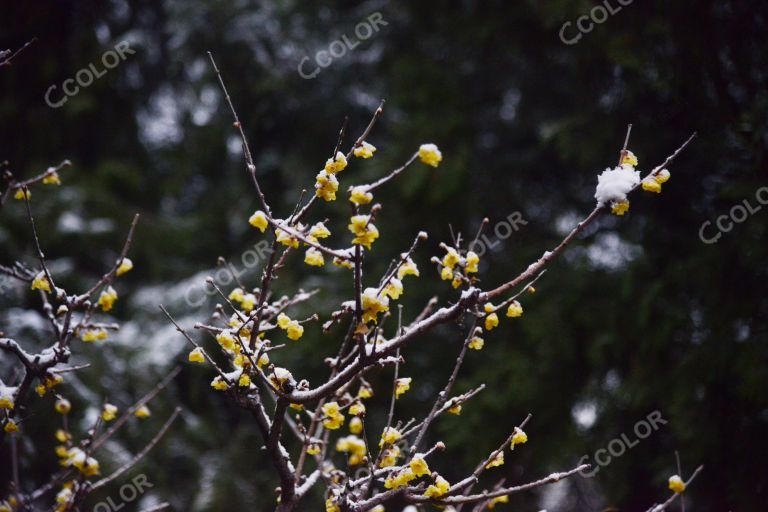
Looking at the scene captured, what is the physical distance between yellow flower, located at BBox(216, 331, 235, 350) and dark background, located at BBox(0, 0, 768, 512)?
1828 millimetres

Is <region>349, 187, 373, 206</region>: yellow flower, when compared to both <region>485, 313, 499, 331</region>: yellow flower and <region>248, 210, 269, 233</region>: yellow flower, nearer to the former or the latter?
<region>248, 210, 269, 233</region>: yellow flower

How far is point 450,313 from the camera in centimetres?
143

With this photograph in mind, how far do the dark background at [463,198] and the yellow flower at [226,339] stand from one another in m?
1.83

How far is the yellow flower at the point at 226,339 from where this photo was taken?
151cm

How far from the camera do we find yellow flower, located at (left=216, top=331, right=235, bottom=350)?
59.3 inches

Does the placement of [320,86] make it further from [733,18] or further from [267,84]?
[733,18]

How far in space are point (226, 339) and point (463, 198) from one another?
258cm

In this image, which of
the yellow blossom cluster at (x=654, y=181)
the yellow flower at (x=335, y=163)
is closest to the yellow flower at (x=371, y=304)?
the yellow flower at (x=335, y=163)

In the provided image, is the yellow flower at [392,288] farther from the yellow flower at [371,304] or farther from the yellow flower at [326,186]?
the yellow flower at [326,186]

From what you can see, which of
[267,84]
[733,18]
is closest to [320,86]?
[267,84]

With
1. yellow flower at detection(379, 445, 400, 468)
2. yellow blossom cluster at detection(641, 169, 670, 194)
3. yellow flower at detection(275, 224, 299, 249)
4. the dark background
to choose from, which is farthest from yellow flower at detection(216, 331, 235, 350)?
the dark background

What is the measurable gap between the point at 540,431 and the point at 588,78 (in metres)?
2.10

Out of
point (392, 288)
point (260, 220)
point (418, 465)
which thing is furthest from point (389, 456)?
point (260, 220)

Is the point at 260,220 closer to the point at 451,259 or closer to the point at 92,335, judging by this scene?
the point at 451,259
